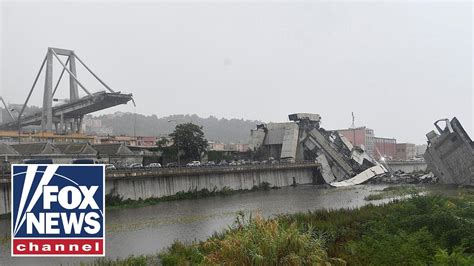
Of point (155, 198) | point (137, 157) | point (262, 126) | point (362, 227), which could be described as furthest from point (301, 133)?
point (362, 227)

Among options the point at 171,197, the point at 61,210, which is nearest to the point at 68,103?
the point at 171,197

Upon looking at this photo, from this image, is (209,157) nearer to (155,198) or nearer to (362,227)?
(155,198)

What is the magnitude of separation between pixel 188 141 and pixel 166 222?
3129cm

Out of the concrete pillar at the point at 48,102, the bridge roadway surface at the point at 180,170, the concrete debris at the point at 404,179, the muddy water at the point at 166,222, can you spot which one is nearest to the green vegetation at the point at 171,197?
the muddy water at the point at 166,222

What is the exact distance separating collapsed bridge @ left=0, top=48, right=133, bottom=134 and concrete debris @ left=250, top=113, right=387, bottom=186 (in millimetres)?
25633

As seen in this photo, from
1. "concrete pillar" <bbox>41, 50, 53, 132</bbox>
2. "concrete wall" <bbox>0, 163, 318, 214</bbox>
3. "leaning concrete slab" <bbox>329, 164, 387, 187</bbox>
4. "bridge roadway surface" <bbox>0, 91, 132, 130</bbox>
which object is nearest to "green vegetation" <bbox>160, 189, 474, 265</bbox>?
"concrete wall" <bbox>0, 163, 318, 214</bbox>

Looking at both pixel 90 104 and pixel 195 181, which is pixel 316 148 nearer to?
pixel 195 181

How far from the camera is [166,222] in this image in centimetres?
2944

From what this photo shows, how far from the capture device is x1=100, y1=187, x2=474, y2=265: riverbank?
10102 mm

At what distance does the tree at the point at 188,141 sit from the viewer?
59.8 m

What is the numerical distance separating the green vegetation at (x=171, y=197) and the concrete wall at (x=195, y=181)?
0.41 m

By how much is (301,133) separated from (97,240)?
218 feet

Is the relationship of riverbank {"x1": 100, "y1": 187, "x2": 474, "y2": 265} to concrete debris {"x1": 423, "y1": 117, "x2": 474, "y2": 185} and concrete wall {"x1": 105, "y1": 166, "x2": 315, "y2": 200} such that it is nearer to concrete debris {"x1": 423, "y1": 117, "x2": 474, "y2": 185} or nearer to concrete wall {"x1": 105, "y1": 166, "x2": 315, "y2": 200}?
concrete wall {"x1": 105, "y1": 166, "x2": 315, "y2": 200}

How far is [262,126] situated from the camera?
81750 millimetres
